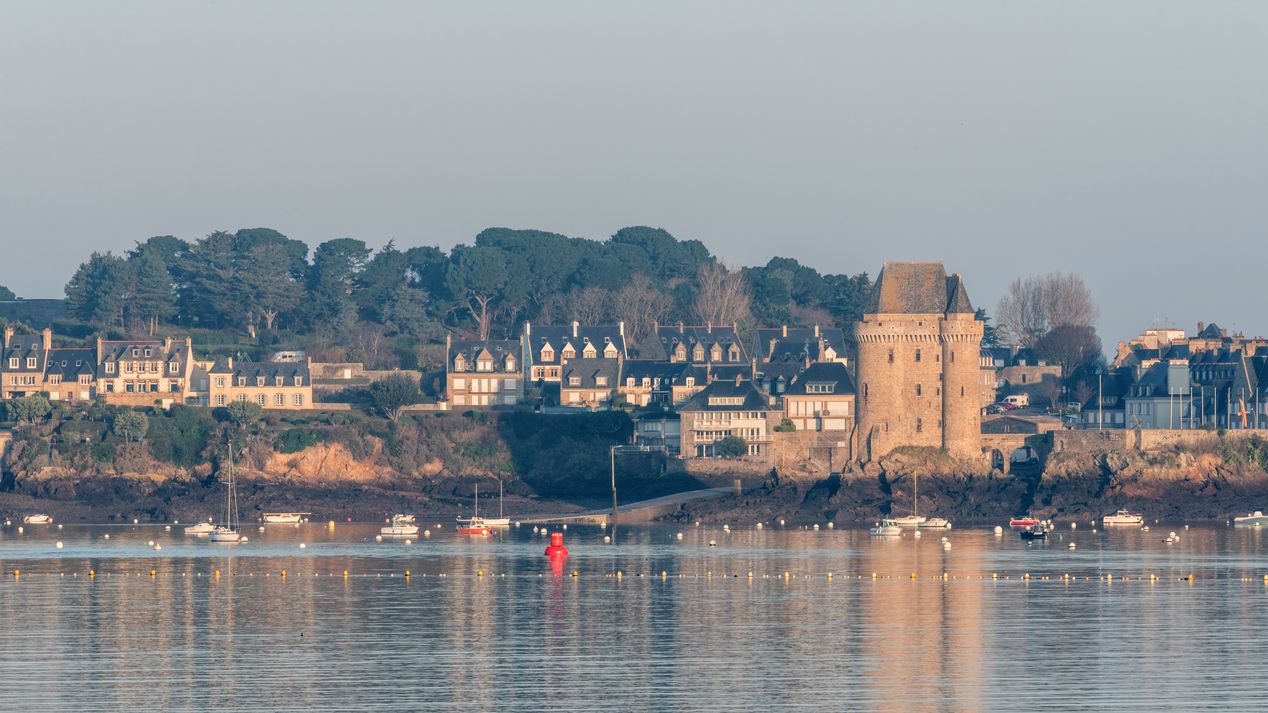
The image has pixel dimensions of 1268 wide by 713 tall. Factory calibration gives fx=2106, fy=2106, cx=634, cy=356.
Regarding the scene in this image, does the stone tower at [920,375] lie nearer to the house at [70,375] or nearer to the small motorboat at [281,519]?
the small motorboat at [281,519]

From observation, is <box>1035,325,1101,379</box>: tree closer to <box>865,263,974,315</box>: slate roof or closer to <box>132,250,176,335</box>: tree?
<box>865,263,974,315</box>: slate roof

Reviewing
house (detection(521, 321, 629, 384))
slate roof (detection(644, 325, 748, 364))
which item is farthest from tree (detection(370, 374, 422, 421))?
slate roof (detection(644, 325, 748, 364))

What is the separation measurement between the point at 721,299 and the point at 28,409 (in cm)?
4669

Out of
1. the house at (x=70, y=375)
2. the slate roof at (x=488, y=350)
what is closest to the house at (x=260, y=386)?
the house at (x=70, y=375)

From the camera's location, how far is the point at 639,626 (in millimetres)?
51812

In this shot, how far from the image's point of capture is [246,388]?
106 m

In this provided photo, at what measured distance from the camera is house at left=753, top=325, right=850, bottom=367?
11200 cm

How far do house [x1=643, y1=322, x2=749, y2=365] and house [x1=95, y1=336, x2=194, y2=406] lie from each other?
996 inches

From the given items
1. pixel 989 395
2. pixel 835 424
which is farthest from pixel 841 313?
pixel 835 424

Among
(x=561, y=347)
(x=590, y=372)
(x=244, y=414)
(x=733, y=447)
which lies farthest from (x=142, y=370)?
(x=733, y=447)

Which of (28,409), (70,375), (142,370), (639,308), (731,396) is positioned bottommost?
(28,409)

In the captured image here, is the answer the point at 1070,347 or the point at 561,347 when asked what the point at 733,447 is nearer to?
the point at 561,347

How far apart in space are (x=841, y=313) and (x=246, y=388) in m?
44.8

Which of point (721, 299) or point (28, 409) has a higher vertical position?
point (721, 299)
